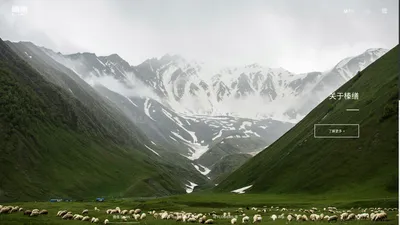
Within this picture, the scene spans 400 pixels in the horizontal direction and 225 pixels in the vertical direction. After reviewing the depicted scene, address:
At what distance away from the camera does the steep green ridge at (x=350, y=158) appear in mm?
A: 85000

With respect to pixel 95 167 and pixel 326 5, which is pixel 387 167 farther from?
pixel 95 167

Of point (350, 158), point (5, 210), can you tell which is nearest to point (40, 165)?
point (350, 158)

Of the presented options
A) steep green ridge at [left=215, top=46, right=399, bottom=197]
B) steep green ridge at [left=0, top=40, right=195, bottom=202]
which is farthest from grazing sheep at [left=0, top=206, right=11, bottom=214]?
steep green ridge at [left=0, top=40, right=195, bottom=202]

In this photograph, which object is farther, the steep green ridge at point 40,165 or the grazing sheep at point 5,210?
the steep green ridge at point 40,165

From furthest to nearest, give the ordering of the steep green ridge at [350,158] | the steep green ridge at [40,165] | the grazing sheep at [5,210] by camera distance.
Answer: the steep green ridge at [40,165] < the steep green ridge at [350,158] < the grazing sheep at [5,210]

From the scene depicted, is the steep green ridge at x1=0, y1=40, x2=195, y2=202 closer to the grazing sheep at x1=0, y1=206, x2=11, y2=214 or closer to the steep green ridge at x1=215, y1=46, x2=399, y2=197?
the steep green ridge at x1=215, y1=46, x2=399, y2=197

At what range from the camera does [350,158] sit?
9462 centimetres

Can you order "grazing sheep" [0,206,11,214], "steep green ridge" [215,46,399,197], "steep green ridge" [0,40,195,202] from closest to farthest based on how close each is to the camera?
"grazing sheep" [0,206,11,214]
"steep green ridge" [215,46,399,197]
"steep green ridge" [0,40,195,202]

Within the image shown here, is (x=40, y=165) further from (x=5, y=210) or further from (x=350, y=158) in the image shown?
(x=5, y=210)

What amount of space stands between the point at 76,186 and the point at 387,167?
12403cm

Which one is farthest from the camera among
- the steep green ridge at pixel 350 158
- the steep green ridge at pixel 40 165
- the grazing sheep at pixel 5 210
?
the steep green ridge at pixel 40 165

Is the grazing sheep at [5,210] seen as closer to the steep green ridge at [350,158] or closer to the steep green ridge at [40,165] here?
the steep green ridge at [350,158]

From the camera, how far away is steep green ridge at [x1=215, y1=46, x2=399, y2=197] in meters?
85.0

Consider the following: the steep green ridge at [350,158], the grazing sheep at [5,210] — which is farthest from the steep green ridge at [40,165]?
the grazing sheep at [5,210]
